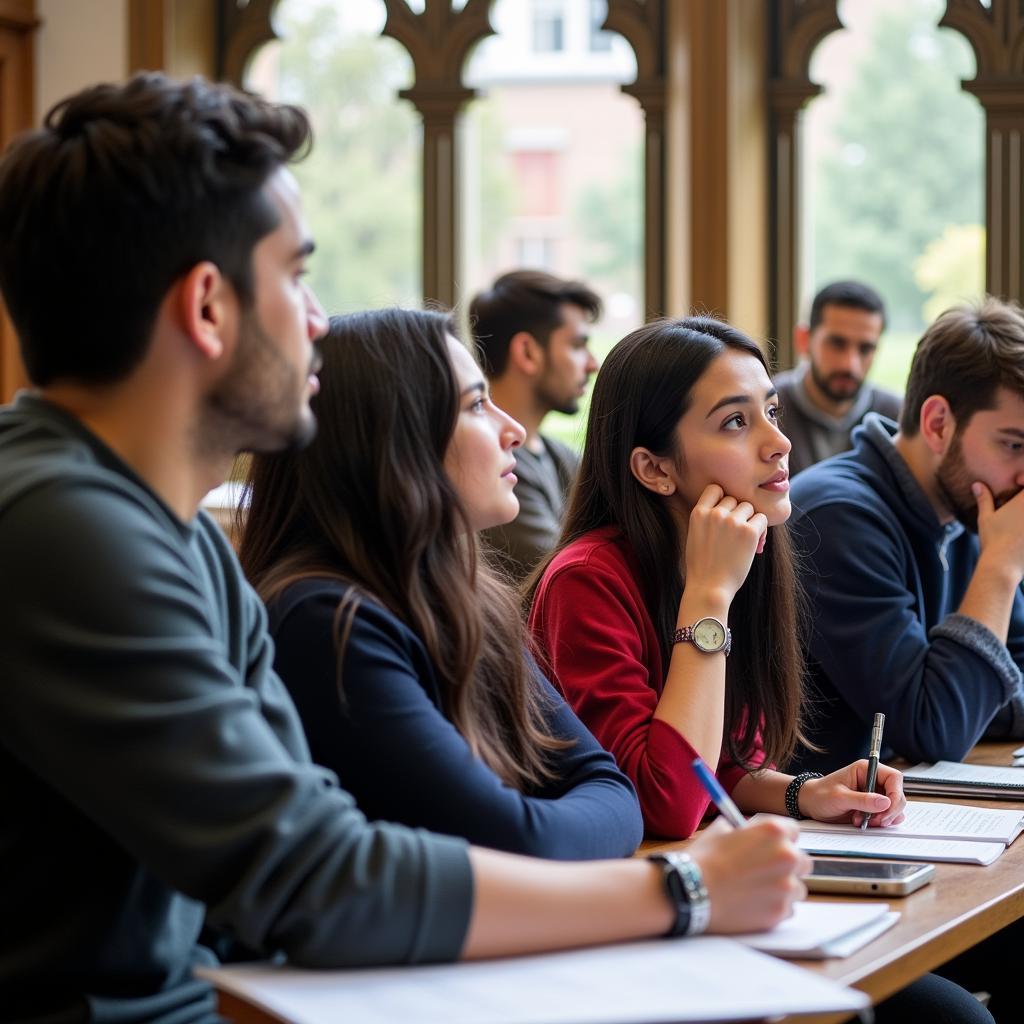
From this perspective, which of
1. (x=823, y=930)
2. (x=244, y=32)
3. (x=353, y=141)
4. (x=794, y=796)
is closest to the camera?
(x=823, y=930)

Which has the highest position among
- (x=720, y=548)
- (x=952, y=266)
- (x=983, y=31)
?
(x=983, y=31)

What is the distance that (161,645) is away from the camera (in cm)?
108

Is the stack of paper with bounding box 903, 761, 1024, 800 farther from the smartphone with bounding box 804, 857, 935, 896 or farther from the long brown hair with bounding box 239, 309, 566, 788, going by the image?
the long brown hair with bounding box 239, 309, 566, 788

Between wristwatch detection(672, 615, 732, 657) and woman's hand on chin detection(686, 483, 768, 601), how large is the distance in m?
0.06

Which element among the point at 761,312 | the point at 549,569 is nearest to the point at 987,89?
the point at 761,312

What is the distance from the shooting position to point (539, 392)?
4.77m

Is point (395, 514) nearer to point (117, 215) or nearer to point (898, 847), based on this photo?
point (117, 215)

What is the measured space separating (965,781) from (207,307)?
141 cm

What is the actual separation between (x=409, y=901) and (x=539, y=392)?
3696 millimetres

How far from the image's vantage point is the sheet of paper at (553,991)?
107cm

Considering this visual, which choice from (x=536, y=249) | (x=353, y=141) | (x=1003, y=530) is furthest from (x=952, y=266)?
(x=536, y=249)

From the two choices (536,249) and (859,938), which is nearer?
(859,938)

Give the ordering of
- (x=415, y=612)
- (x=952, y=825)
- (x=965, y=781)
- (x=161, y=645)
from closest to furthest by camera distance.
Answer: (x=161, y=645), (x=415, y=612), (x=952, y=825), (x=965, y=781)

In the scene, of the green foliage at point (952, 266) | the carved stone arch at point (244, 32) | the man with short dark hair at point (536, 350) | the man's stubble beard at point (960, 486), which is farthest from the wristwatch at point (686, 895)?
the carved stone arch at point (244, 32)
